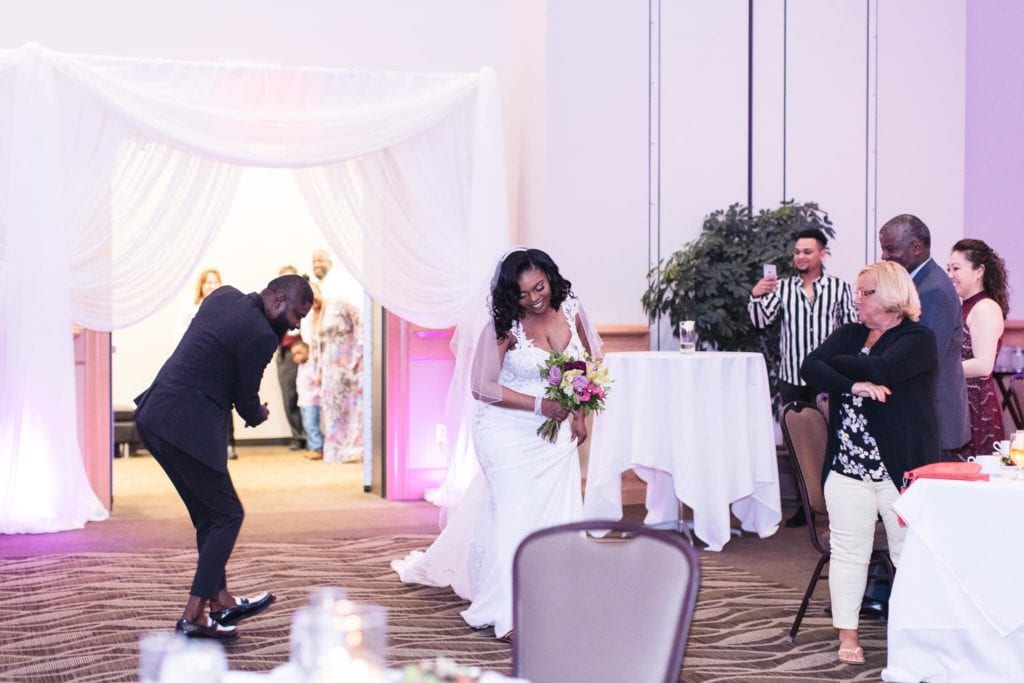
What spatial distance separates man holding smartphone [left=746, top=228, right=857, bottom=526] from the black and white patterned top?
2.77 meters

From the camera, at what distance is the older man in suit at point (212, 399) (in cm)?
433

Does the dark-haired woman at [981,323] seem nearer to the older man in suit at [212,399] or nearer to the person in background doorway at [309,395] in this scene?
the older man in suit at [212,399]

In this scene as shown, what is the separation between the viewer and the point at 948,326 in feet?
15.7

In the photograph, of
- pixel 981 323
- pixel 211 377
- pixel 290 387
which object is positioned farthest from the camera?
pixel 290 387

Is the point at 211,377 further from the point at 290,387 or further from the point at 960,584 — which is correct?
the point at 290,387

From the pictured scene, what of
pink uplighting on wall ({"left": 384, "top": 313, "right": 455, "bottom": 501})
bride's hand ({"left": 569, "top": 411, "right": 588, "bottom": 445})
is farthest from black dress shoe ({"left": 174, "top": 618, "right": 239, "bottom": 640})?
pink uplighting on wall ({"left": 384, "top": 313, "right": 455, "bottom": 501})

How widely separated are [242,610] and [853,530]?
7.82 ft

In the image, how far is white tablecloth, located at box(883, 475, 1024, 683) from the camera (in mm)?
3717

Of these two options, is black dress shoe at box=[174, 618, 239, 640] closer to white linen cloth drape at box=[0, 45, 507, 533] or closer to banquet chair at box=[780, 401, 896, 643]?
banquet chair at box=[780, 401, 896, 643]

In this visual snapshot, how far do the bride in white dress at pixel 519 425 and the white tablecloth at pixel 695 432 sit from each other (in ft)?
5.39

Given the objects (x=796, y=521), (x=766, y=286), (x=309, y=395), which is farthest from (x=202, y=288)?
(x=796, y=521)

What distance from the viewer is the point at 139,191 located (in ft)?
22.8

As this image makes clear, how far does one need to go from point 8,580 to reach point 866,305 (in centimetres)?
411

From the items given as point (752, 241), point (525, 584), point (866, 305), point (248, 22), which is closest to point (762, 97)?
point (752, 241)
